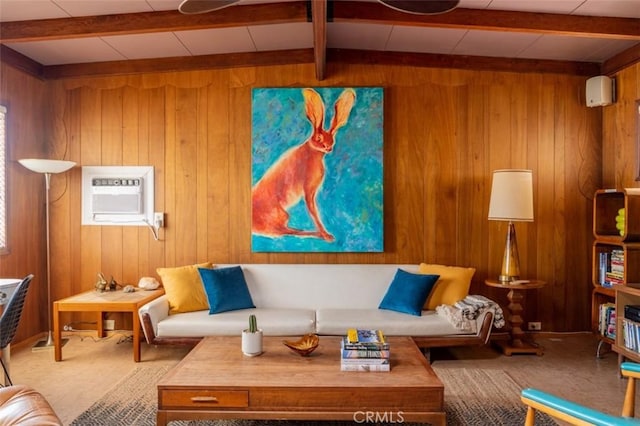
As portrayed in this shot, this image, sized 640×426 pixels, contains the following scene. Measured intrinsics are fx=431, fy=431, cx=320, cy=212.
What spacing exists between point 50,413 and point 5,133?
3.17 metres

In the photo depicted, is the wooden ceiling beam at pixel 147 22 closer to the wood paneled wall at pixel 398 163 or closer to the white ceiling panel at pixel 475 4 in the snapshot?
the wood paneled wall at pixel 398 163

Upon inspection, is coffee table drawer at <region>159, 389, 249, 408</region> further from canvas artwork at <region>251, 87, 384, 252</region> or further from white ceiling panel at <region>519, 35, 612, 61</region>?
white ceiling panel at <region>519, 35, 612, 61</region>

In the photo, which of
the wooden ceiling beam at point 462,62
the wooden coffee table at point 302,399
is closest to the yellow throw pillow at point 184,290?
the wooden coffee table at point 302,399

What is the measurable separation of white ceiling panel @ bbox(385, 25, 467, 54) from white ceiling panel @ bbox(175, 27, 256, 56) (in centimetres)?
132

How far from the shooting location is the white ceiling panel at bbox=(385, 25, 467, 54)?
12.1 feet

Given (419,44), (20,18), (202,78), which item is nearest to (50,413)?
(20,18)

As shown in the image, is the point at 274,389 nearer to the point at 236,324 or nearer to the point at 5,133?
the point at 236,324

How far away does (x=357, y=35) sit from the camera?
3865mm

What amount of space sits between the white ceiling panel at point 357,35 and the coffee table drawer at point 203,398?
2.93m

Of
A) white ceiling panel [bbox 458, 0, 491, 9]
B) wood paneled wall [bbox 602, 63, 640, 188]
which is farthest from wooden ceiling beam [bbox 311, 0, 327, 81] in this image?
wood paneled wall [bbox 602, 63, 640, 188]

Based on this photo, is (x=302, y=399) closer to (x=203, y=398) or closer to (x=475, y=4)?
(x=203, y=398)

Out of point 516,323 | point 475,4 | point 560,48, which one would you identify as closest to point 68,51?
point 475,4

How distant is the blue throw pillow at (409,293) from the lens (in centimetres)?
359

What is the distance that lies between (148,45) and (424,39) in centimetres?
248
